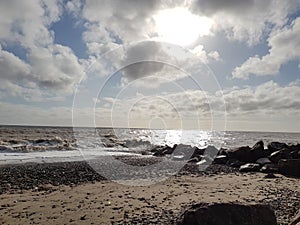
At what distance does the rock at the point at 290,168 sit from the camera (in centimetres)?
1562

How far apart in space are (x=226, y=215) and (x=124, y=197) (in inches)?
178

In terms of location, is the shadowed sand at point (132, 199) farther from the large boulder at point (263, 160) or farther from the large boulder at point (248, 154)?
the large boulder at point (248, 154)

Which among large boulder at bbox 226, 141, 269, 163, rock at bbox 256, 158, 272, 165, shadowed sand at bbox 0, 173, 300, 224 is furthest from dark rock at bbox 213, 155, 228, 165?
shadowed sand at bbox 0, 173, 300, 224

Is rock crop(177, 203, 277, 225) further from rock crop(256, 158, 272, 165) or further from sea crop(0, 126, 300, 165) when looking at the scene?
sea crop(0, 126, 300, 165)

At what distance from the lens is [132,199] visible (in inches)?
386

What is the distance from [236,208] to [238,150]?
54.6 ft

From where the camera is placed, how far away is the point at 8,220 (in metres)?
7.77

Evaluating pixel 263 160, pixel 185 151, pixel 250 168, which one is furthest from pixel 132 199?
pixel 185 151

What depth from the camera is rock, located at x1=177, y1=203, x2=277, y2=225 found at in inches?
245

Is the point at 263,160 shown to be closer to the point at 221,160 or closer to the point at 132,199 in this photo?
the point at 221,160

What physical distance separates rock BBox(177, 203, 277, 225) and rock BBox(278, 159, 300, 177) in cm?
1007

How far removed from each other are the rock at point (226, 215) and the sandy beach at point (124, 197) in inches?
39.0

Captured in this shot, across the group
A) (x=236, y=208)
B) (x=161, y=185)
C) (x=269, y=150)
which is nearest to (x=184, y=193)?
(x=161, y=185)

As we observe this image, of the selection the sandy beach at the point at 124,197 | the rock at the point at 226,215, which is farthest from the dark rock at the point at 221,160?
the rock at the point at 226,215
